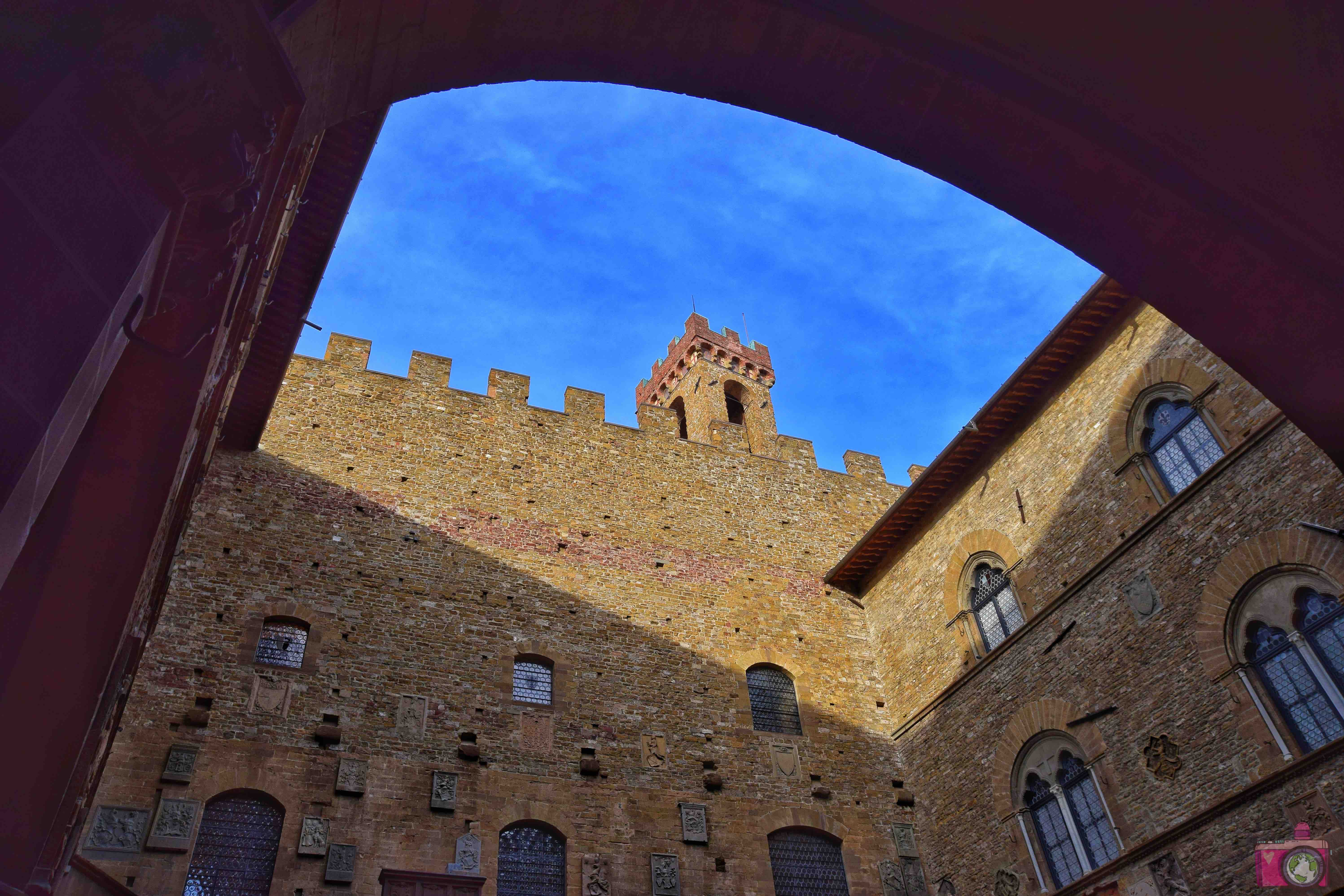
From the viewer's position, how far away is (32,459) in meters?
1.84

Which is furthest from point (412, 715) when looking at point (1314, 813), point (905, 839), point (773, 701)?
point (1314, 813)

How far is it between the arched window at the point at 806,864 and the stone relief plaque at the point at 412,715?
14.0 feet

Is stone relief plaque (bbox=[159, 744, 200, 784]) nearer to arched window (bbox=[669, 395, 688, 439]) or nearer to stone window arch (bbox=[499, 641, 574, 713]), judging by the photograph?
stone window arch (bbox=[499, 641, 574, 713])

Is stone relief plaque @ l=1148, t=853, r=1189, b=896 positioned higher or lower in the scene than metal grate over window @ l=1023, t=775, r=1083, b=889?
lower

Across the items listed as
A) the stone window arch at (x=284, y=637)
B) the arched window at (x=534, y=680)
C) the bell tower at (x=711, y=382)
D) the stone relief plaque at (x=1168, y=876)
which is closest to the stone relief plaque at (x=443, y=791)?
the arched window at (x=534, y=680)

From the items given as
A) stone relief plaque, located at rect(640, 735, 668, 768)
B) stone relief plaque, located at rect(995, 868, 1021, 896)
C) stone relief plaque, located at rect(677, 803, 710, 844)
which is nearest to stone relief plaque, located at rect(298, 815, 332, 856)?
stone relief plaque, located at rect(640, 735, 668, 768)

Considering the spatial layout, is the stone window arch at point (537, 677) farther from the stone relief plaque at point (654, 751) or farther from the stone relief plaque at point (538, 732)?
the stone relief plaque at point (654, 751)

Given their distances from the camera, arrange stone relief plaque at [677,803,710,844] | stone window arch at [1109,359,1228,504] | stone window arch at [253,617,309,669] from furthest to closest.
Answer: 1. stone relief plaque at [677,803,710,844]
2. stone window arch at [253,617,309,669]
3. stone window arch at [1109,359,1228,504]

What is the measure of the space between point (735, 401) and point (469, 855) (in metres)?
14.2

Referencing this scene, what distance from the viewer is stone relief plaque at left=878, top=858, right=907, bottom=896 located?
11609 mm

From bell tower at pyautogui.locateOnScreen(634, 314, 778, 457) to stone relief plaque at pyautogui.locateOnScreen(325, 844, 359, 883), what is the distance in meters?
11.1

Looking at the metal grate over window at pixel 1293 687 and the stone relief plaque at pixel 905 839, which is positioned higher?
the stone relief plaque at pixel 905 839

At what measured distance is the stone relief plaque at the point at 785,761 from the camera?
1227cm

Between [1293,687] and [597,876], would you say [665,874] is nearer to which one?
[597,876]
